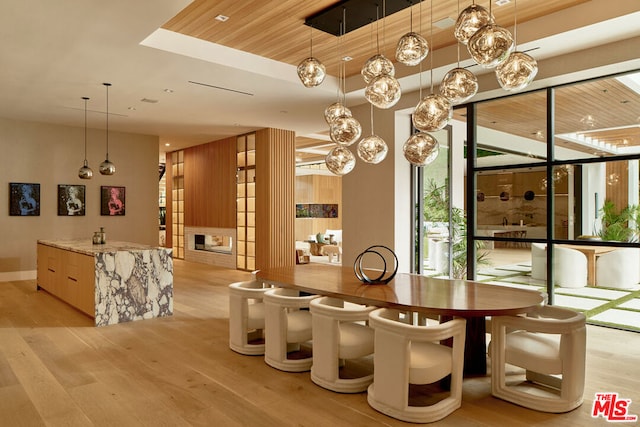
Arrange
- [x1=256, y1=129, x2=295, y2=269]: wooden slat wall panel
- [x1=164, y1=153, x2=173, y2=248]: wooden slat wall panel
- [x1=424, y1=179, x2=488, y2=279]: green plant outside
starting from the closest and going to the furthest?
[x1=424, y1=179, x2=488, y2=279]: green plant outside
[x1=256, y1=129, x2=295, y2=269]: wooden slat wall panel
[x1=164, y1=153, x2=173, y2=248]: wooden slat wall panel

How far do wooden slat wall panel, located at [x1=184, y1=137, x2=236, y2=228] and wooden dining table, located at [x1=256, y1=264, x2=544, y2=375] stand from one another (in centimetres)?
649

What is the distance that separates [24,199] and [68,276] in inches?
147

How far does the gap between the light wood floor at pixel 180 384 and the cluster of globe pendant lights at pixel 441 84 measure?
6.51ft

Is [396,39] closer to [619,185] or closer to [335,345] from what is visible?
[619,185]

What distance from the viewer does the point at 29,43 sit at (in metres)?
4.70

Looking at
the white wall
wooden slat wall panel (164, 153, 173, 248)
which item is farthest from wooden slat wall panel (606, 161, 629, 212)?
wooden slat wall panel (164, 153, 173, 248)

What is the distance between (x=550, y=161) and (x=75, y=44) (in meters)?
5.74

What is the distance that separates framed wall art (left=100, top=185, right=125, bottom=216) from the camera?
972 cm

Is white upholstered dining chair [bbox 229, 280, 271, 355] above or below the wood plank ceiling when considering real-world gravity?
below

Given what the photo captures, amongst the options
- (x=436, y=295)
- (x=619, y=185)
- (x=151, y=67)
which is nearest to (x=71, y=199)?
(x=151, y=67)

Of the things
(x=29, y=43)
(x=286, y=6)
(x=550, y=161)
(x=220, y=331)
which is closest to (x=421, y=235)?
(x=550, y=161)

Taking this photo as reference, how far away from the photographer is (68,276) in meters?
6.11

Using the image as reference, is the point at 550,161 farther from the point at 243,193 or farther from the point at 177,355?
the point at 243,193

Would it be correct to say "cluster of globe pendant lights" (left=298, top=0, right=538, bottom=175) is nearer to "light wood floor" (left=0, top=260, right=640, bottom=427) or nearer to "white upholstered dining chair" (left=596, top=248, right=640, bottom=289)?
"light wood floor" (left=0, top=260, right=640, bottom=427)
